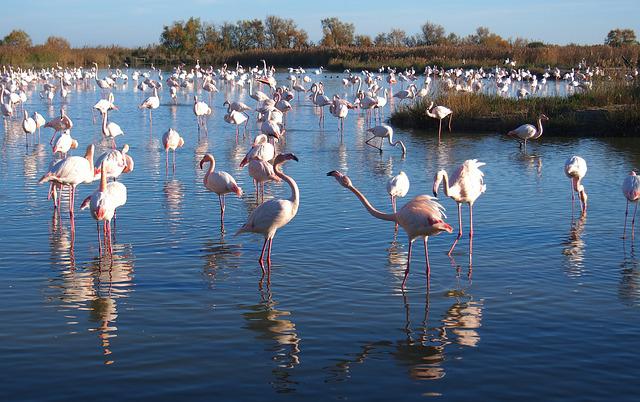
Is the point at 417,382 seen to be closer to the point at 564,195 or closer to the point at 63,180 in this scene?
the point at 63,180

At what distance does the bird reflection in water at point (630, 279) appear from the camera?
6.77m

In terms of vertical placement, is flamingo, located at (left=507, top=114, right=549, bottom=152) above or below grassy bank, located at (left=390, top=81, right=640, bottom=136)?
below

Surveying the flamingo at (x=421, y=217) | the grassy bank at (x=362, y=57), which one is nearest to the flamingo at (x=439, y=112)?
the flamingo at (x=421, y=217)

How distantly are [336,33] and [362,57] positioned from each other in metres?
29.8

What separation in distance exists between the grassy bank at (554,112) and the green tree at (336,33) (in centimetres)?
6374

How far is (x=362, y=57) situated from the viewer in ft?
180

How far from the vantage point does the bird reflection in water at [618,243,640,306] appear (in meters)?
6.77

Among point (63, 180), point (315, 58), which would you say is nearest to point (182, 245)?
point (63, 180)

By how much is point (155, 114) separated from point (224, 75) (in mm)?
13856

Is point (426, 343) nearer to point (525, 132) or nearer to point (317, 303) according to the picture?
point (317, 303)

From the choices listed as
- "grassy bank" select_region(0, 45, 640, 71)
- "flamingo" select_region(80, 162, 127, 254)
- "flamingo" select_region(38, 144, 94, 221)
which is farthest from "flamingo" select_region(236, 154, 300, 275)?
"grassy bank" select_region(0, 45, 640, 71)

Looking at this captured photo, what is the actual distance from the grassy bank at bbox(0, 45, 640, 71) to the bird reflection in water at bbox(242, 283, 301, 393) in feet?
107

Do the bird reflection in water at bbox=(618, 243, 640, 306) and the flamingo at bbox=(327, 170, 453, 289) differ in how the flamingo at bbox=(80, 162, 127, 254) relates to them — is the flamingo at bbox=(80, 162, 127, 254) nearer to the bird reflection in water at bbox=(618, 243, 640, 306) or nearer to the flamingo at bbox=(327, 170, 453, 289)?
the flamingo at bbox=(327, 170, 453, 289)

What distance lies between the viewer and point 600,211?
10.3 metres
